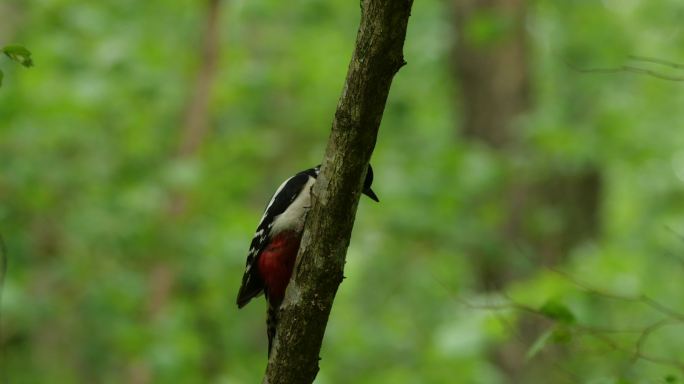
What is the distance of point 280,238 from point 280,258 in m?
0.08

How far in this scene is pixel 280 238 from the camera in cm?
377

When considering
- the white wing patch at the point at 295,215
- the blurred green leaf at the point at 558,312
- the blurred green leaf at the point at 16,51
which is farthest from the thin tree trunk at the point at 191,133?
the blurred green leaf at the point at 558,312

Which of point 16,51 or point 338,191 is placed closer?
point 338,191

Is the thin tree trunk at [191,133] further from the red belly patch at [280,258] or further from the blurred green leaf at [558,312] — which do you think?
the blurred green leaf at [558,312]

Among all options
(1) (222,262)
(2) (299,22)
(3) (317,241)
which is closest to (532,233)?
(1) (222,262)

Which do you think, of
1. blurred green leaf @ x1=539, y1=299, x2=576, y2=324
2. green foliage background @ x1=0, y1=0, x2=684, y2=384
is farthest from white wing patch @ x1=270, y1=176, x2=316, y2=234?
green foliage background @ x1=0, y1=0, x2=684, y2=384

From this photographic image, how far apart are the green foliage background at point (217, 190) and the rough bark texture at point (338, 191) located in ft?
6.96

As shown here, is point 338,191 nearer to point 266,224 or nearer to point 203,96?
point 266,224

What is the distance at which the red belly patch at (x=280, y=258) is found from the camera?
12.3 feet

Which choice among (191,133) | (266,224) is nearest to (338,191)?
(266,224)

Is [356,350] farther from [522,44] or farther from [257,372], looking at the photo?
[522,44]

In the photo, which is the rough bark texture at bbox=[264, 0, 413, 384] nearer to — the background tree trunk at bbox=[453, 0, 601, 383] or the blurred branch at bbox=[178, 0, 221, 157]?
the background tree trunk at bbox=[453, 0, 601, 383]

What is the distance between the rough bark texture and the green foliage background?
6.96ft

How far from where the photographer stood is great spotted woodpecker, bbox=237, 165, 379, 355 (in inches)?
146
